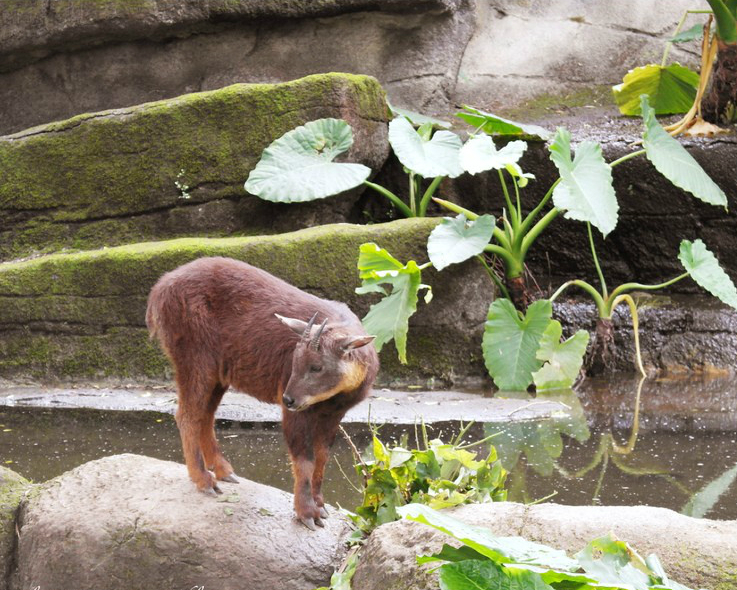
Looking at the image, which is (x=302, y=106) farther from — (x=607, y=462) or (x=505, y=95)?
(x=607, y=462)

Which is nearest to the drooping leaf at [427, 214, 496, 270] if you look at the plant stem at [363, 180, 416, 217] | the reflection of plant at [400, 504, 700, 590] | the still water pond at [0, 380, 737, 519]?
the still water pond at [0, 380, 737, 519]

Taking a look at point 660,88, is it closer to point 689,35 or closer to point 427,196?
point 689,35

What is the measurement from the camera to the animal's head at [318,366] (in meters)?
3.74

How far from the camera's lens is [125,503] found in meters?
4.07

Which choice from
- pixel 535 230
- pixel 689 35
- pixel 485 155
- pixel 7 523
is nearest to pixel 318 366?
pixel 7 523

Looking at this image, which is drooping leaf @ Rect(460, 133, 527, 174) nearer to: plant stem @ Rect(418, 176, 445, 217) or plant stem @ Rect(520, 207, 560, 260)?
plant stem @ Rect(520, 207, 560, 260)

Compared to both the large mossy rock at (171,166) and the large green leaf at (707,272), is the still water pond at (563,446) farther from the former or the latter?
the large mossy rock at (171,166)

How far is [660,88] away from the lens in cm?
1031

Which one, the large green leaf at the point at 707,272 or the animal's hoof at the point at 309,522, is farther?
the large green leaf at the point at 707,272

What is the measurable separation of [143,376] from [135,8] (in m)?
4.63

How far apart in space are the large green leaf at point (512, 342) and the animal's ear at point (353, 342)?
3989 millimetres

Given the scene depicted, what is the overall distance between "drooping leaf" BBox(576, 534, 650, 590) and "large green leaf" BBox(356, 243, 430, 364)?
4.48 m

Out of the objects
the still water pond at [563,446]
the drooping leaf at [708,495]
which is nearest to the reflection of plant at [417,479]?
the still water pond at [563,446]

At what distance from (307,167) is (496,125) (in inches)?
73.9
